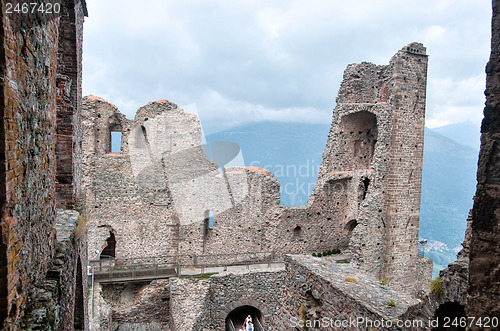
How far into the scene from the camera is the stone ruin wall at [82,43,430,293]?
44.3 feet

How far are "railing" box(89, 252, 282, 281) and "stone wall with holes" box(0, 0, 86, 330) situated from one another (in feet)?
31.9

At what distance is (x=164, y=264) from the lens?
1375cm

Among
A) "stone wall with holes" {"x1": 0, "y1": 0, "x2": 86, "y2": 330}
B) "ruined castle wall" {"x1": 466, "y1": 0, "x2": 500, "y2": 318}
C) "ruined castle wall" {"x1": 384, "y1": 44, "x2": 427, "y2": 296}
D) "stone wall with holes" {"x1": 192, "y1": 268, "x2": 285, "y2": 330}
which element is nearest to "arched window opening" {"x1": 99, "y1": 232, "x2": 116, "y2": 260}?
"stone wall with holes" {"x1": 192, "y1": 268, "x2": 285, "y2": 330}

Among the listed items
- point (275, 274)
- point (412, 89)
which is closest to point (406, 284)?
point (275, 274)

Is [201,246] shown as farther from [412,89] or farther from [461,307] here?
[461,307]

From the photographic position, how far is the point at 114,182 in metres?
14.4

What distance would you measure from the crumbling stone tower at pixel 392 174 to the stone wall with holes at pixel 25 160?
1158 centimetres

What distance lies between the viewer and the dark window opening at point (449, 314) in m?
4.50

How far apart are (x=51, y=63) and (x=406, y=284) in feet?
48.0

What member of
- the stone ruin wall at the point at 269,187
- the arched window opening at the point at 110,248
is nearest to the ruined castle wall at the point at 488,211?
the stone ruin wall at the point at 269,187

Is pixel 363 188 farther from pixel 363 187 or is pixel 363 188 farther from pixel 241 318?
pixel 241 318

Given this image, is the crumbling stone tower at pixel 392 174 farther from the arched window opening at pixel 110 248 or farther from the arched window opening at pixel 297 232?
the arched window opening at pixel 110 248

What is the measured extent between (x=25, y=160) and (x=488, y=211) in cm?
342

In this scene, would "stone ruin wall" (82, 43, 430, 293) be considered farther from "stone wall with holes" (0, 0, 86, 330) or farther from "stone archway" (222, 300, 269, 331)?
"stone wall with holes" (0, 0, 86, 330)
